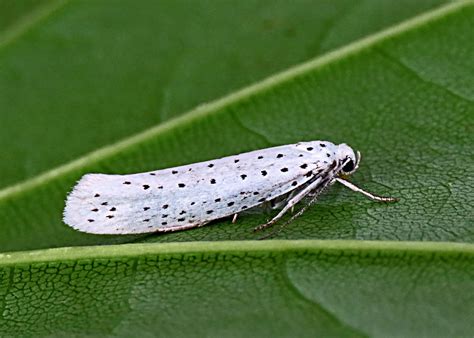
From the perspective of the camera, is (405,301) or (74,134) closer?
(405,301)

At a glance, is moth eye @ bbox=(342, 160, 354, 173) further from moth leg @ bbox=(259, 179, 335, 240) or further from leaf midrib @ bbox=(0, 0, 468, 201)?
leaf midrib @ bbox=(0, 0, 468, 201)

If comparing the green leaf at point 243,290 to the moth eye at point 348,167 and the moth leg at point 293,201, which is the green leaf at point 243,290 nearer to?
the moth leg at point 293,201

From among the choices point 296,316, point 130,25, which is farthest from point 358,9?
point 296,316

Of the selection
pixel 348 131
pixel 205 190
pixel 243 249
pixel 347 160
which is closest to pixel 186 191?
pixel 205 190

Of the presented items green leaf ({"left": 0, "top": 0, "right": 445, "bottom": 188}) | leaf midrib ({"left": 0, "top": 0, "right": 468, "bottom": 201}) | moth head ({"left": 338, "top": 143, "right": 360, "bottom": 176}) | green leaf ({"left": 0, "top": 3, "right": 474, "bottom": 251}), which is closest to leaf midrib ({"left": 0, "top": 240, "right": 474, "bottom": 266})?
green leaf ({"left": 0, "top": 3, "right": 474, "bottom": 251})

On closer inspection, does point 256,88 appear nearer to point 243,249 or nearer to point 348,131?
point 348,131

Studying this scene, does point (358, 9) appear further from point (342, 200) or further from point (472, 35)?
point (342, 200)
